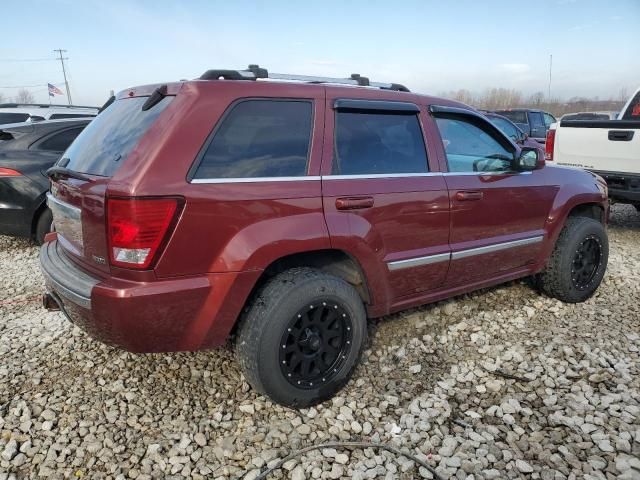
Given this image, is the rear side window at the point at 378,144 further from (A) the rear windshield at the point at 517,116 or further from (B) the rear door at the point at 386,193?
(A) the rear windshield at the point at 517,116

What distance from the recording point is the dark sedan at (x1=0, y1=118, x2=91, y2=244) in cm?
524

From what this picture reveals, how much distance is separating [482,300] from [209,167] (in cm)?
287

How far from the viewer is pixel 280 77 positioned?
2.80m

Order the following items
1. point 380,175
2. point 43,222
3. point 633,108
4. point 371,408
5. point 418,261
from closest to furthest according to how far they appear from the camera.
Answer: point 371,408
point 380,175
point 418,261
point 43,222
point 633,108

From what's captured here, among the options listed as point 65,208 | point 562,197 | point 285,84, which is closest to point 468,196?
point 562,197

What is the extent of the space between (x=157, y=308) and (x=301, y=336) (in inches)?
31.5

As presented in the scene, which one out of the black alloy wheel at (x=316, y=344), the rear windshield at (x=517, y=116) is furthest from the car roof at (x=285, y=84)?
the rear windshield at (x=517, y=116)

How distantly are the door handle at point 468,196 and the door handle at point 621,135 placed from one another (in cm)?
369

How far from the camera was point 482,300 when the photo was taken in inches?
165

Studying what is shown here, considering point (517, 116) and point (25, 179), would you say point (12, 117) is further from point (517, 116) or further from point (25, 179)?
point (517, 116)

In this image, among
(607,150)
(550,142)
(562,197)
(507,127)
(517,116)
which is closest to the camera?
(562,197)

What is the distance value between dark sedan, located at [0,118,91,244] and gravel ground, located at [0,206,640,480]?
71.2 inches

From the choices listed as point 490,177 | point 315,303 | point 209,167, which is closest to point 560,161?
point 490,177

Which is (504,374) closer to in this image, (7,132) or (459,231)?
(459,231)
